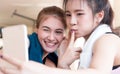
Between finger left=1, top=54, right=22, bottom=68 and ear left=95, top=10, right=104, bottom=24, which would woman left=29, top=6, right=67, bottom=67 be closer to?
ear left=95, top=10, right=104, bottom=24

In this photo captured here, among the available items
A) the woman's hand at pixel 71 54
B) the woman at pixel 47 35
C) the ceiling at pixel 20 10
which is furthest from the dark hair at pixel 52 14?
the ceiling at pixel 20 10

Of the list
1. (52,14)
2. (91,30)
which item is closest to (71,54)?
(91,30)

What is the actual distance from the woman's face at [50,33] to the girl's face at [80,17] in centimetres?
15

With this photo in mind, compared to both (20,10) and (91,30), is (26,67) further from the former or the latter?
(20,10)

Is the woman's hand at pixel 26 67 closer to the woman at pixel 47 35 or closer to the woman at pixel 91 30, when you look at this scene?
the woman at pixel 91 30

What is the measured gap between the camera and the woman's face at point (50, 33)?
2.42 ft

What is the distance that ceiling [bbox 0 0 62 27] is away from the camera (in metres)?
3.14

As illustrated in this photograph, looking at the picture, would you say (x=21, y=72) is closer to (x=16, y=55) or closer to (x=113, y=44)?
(x=16, y=55)

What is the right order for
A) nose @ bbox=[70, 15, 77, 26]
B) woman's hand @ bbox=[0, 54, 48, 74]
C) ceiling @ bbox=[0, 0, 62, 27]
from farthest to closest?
1. ceiling @ bbox=[0, 0, 62, 27]
2. nose @ bbox=[70, 15, 77, 26]
3. woman's hand @ bbox=[0, 54, 48, 74]

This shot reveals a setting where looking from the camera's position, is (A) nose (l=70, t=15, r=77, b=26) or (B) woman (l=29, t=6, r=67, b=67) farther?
(B) woman (l=29, t=6, r=67, b=67)

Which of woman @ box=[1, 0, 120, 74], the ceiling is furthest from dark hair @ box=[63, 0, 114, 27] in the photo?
the ceiling

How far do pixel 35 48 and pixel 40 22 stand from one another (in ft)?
0.32

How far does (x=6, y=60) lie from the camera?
0.36 m

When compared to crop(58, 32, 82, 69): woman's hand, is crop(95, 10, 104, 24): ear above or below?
above
